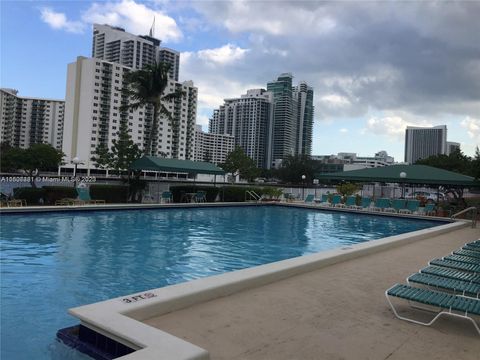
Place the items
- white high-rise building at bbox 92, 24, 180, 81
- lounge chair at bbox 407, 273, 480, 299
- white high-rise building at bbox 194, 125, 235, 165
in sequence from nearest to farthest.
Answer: lounge chair at bbox 407, 273, 480, 299 → white high-rise building at bbox 194, 125, 235, 165 → white high-rise building at bbox 92, 24, 180, 81

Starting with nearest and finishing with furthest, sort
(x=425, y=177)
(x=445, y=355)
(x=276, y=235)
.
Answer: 1. (x=445, y=355)
2. (x=276, y=235)
3. (x=425, y=177)

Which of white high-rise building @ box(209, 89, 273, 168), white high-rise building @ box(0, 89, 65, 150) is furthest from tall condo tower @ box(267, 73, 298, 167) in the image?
white high-rise building @ box(0, 89, 65, 150)

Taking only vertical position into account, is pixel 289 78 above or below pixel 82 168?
above

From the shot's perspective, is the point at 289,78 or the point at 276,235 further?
the point at 289,78

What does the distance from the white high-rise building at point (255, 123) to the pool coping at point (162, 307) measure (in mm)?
119876

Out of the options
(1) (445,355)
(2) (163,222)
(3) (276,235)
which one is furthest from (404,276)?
(2) (163,222)

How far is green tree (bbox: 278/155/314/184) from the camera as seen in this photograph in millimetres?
94625

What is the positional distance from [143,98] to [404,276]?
2277 cm

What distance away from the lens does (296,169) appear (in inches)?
3740

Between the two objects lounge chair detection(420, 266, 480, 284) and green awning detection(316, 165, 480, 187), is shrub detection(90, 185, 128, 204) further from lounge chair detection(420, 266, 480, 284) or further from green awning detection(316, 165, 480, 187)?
lounge chair detection(420, 266, 480, 284)

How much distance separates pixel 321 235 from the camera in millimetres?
13734

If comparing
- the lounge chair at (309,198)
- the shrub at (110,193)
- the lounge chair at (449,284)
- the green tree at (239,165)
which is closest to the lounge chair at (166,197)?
the shrub at (110,193)

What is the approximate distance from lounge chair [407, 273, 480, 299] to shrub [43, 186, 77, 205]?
1567cm

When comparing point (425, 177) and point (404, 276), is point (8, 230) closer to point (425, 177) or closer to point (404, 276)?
point (404, 276)
